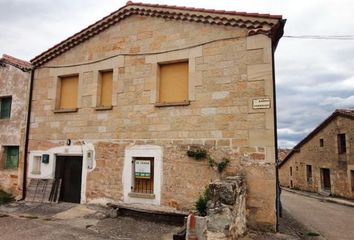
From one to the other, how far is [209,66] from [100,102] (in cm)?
385

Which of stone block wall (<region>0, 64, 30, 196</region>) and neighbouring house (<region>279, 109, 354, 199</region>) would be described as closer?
stone block wall (<region>0, 64, 30, 196</region>)

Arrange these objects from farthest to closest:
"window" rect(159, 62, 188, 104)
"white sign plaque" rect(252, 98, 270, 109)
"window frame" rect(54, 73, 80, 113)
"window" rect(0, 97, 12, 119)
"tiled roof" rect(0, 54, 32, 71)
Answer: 1. "window" rect(0, 97, 12, 119)
2. "tiled roof" rect(0, 54, 32, 71)
3. "window frame" rect(54, 73, 80, 113)
4. "window" rect(159, 62, 188, 104)
5. "white sign plaque" rect(252, 98, 270, 109)

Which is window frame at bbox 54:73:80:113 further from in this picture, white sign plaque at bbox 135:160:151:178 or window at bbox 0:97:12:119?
white sign plaque at bbox 135:160:151:178

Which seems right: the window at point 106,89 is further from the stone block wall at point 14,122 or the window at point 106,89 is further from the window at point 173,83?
the stone block wall at point 14,122

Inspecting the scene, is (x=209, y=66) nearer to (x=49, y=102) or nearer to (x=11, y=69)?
(x=49, y=102)

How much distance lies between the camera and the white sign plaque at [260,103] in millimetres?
7426

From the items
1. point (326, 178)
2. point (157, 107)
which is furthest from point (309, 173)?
point (157, 107)

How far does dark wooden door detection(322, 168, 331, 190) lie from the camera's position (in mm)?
21692

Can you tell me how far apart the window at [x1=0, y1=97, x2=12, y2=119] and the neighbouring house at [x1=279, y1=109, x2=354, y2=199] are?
18454 millimetres

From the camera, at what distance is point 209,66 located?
8281 millimetres

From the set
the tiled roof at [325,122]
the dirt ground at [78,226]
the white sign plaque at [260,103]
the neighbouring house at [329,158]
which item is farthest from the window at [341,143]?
the white sign plaque at [260,103]

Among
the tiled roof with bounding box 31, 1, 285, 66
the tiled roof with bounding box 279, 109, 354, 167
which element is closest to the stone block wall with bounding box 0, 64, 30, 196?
the tiled roof with bounding box 31, 1, 285, 66

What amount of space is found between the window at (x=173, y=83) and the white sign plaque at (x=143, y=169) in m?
1.88

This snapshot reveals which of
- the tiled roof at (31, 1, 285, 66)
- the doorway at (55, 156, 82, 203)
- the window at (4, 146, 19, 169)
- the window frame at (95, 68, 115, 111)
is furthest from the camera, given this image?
the window at (4, 146, 19, 169)
